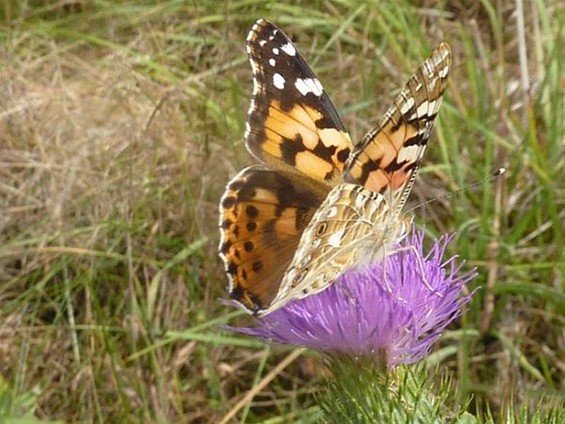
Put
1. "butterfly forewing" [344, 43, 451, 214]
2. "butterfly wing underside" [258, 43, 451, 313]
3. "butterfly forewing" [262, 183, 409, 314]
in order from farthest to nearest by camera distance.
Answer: "butterfly forewing" [344, 43, 451, 214] < "butterfly wing underside" [258, 43, 451, 313] < "butterfly forewing" [262, 183, 409, 314]

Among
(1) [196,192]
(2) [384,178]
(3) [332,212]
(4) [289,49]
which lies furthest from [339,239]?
(1) [196,192]

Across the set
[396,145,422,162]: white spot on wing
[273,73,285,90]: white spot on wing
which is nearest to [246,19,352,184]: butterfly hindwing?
[273,73,285,90]: white spot on wing

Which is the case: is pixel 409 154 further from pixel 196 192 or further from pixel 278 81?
pixel 196 192

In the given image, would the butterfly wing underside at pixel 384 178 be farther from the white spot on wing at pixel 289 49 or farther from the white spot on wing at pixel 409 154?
the white spot on wing at pixel 289 49

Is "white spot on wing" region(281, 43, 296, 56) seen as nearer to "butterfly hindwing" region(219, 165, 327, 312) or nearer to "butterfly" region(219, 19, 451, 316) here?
"butterfly" region(219, 19, 451, 316)

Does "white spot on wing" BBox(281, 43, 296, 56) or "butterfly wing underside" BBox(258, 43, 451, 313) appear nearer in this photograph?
"butterfly wing underside" BBox(258, 43, 451, 313)

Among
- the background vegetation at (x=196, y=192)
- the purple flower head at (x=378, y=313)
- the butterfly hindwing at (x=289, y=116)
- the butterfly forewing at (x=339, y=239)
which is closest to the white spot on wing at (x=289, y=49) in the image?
the butterfly hindwing at (x=289, y=116)
